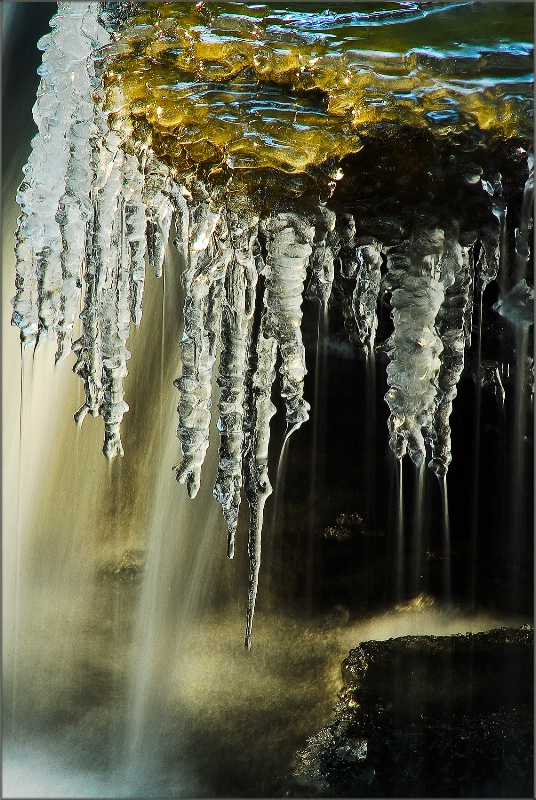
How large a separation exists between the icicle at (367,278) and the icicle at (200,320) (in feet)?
0.80

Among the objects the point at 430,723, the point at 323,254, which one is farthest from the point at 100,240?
the point at 430,723

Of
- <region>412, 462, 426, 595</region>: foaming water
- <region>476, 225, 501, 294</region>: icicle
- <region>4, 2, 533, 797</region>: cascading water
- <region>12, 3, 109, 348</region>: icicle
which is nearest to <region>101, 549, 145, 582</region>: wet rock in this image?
<region>4, 2, 533, 797</region>: cascading water

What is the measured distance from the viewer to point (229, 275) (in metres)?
1.31

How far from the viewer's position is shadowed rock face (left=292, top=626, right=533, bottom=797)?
1.60 meters

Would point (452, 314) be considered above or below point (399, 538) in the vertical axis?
above

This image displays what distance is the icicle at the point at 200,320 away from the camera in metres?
1.31

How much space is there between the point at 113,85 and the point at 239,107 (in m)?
0.26

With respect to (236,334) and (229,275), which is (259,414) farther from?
(229,275)

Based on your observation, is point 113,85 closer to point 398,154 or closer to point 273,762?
point 398,154

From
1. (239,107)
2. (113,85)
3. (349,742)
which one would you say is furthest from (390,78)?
(349,742)

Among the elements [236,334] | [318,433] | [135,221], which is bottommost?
[318,433]

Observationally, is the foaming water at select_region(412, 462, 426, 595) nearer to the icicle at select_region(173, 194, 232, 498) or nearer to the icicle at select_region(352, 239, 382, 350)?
the icicle at select_region(352, 239, 382, 350)

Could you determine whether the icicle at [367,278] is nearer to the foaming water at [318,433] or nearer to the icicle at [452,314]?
the icicle at [452,314]

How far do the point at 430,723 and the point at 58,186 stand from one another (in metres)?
1.43
